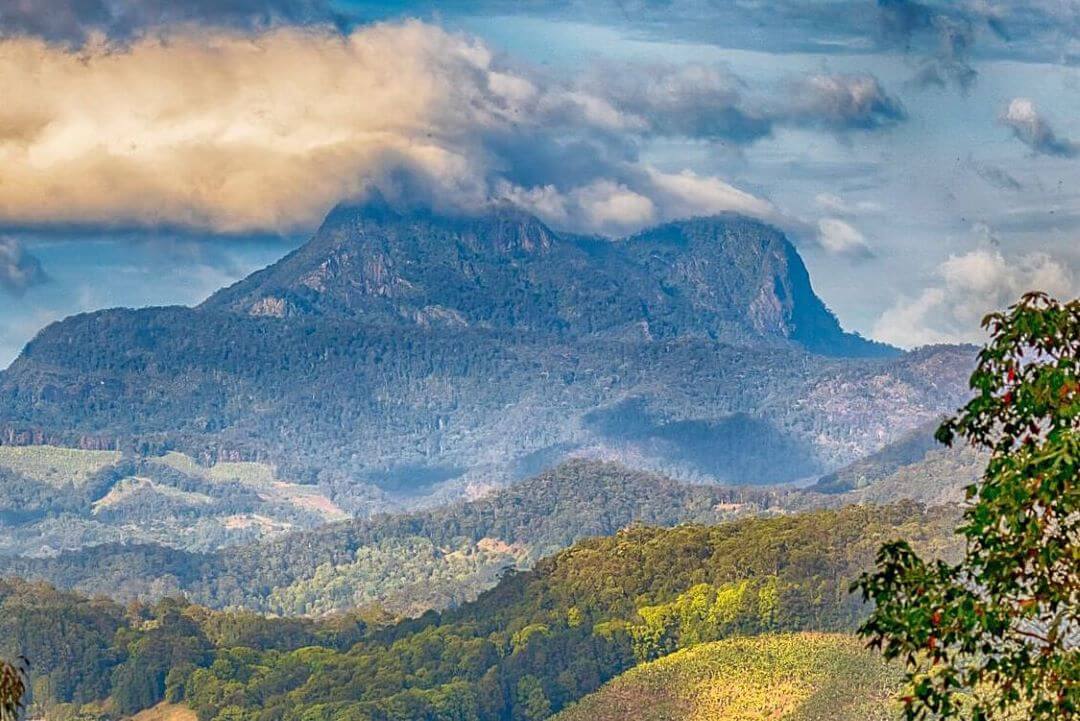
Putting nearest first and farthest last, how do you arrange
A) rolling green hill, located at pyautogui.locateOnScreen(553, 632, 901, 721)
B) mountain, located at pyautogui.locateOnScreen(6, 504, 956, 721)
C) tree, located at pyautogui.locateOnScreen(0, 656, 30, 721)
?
tree, located at pyautogui.locateOnScreen(0, 656, 30, 721)
rolling green hill, located at pyautogui.locateOnScreen(553, 632, 901, 721)
mountain, located at pyautogui.locateOnScreen(6, 504, 956, 721)

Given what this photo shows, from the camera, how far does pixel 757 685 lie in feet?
449

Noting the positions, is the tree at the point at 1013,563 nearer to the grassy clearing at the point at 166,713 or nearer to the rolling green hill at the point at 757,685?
the rolling green hill at the point at 757,685

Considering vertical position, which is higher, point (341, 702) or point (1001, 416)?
point (1001, 416)

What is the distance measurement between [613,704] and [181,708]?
4628 cm

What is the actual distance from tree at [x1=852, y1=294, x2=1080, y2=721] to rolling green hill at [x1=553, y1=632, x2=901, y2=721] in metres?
92.3

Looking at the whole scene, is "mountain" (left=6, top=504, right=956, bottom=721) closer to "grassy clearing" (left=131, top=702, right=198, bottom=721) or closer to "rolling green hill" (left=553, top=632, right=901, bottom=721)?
"rolling green hill" (left=553, top=632, right=901, bottom=721)

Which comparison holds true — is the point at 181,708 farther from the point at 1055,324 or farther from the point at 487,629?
the point at 1055,324

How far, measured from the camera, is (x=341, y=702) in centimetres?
16188

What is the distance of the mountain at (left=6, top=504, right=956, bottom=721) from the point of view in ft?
529

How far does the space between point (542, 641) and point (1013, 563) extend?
150675 millimetres

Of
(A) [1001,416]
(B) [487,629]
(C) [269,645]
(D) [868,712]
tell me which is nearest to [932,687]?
(A) [1001,416]

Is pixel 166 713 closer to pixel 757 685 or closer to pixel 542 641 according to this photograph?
pixel 542 641

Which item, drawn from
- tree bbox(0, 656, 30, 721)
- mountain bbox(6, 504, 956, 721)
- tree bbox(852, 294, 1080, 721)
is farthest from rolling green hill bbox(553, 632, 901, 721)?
tree bbox(0, 656, 30, 721)

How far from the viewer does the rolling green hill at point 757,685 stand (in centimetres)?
12531
